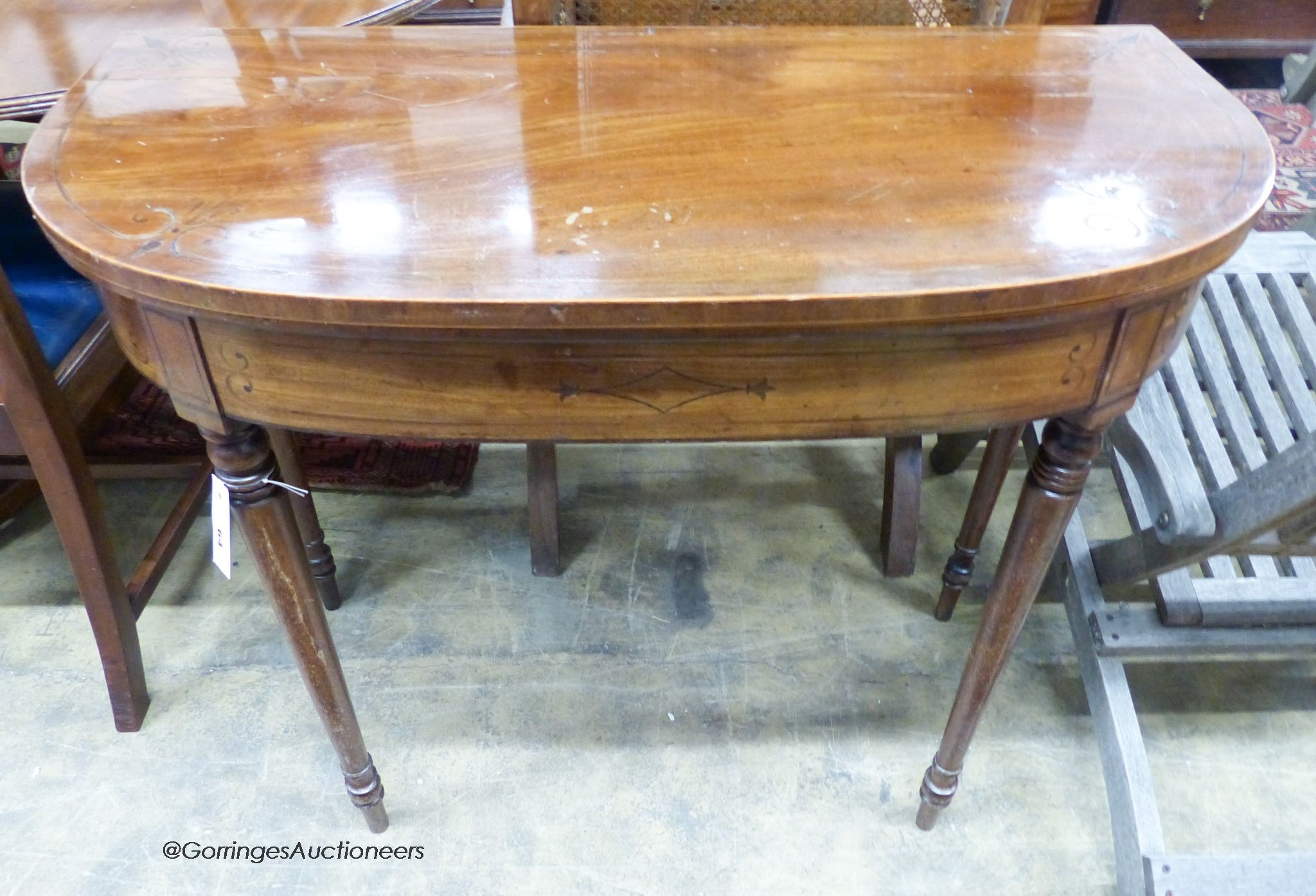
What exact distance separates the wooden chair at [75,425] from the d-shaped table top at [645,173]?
0.34 m

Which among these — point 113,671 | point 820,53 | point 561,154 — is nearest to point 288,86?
point 561,154

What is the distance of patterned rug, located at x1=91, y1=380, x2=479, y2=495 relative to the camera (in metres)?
1.58

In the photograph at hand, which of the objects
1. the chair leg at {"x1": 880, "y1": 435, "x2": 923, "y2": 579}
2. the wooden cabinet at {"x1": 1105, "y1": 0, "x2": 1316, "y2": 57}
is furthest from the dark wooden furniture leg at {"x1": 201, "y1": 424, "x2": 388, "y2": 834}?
the wooden cabinet at {"x1": 1105, "y1": 0, "x2": 1316, "y2": 57}

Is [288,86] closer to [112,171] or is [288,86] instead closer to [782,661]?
[112,171]

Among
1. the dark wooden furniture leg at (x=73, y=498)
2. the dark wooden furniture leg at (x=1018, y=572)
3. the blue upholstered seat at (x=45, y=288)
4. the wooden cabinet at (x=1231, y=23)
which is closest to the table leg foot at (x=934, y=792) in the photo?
the dark wooden furniture leg at (x=1018, y=572)

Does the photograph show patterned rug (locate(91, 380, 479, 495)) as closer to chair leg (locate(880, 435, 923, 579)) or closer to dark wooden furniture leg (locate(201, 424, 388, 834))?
dark wooden furniture leg (locate(201, 424, 388, 834))

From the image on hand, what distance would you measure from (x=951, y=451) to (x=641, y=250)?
108cm

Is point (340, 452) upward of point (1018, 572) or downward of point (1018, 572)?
downward

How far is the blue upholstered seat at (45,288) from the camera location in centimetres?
109

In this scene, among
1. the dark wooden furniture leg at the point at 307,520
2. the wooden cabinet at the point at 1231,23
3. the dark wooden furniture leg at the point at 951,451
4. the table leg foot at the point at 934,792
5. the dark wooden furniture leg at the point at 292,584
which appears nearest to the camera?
the dark wooden furniture leg at the point at 292,584

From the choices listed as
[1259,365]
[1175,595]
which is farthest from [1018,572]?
[1259,365]

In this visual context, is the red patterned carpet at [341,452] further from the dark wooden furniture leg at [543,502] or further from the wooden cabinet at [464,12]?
the wooden cabinet at [464,12]

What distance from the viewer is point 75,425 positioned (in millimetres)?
1067

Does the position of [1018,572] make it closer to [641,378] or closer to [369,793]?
[641,378]
